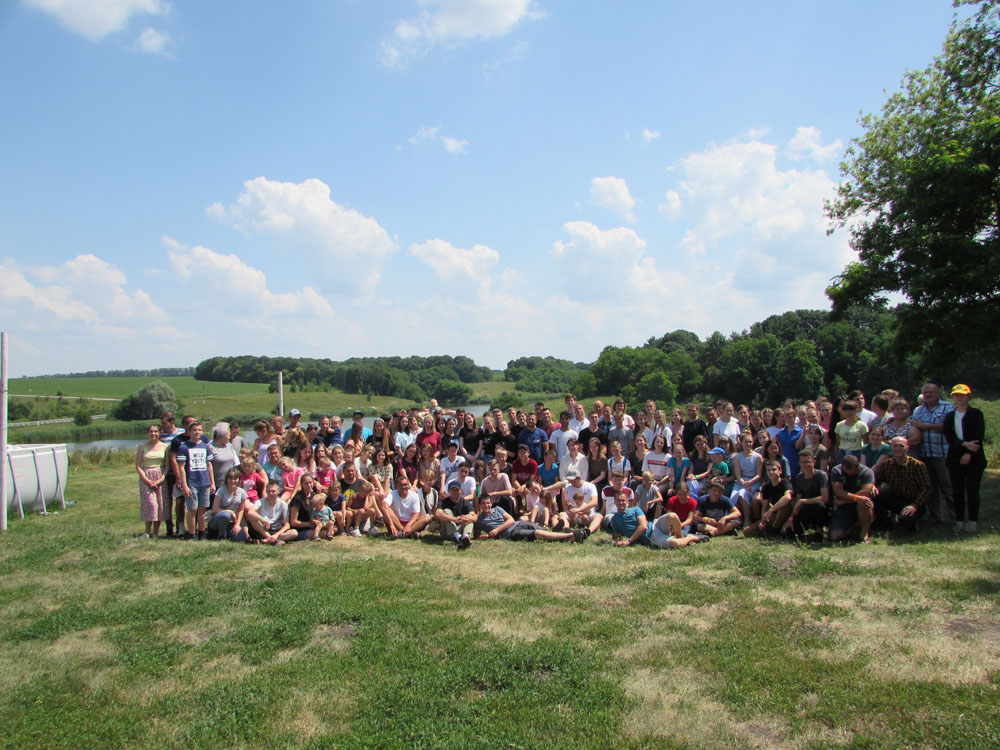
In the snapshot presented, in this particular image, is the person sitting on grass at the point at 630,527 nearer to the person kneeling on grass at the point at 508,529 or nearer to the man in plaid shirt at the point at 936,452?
the person kneeling on grass at the point at 508,529

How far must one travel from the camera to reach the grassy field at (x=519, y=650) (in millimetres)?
3627

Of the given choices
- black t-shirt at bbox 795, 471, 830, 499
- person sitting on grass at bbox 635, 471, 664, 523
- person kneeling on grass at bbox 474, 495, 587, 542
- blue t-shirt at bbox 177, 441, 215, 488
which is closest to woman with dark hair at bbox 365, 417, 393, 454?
person kneeling on grass at bbox 474, 495, 587, 542

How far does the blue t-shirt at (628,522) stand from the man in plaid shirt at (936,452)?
11.8 ft

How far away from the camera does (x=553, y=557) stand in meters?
7.55

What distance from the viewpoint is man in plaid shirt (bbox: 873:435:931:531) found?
7477 mm

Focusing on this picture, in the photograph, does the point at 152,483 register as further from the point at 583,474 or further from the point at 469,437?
the point at 583,474

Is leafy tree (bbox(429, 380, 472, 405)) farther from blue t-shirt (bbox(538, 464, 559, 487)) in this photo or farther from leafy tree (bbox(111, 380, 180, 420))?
blue t-shirt (bbox(538, 464, 559, 487))

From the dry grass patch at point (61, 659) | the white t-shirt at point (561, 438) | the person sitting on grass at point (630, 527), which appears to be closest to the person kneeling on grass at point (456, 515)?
the white t-shirt at point (561, 438)

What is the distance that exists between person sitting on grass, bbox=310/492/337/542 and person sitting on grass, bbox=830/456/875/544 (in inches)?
266

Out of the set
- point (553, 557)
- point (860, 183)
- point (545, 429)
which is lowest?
point (553, 557)

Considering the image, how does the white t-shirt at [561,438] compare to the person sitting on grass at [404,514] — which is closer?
the person sitting on grass at [404,514]

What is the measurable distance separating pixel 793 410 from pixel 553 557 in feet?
13.9

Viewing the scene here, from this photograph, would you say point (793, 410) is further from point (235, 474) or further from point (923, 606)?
point (235, 474)

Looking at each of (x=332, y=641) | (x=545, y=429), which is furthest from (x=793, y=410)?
(x=332, y=641)
